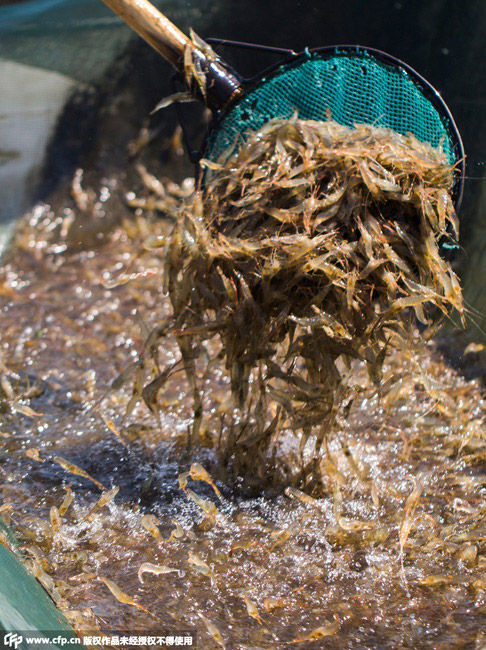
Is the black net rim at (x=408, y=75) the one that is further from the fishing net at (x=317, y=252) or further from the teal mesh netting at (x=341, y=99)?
the fishing net at (x=317, y=252)

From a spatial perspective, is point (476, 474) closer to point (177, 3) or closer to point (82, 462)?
point (82, 462)

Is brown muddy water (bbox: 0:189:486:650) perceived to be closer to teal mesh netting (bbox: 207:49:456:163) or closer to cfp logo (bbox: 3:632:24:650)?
cfp logo (bbox: 3:632:24:650)

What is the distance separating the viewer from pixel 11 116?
4516 millimetres

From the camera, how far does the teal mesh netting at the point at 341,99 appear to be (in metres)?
2.56

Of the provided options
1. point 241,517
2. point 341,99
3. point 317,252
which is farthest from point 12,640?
point 341,99

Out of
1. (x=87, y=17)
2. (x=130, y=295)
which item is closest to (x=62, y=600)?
(x=130, y=295)

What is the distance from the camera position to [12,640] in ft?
4.34

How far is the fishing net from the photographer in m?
2.15

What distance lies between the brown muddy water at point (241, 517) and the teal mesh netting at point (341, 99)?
2.65 feet

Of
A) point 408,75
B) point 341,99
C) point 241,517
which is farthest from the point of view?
point 341,99

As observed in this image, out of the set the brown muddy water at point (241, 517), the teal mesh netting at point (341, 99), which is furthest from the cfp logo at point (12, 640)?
the teal mesh netting at point (341, 99)

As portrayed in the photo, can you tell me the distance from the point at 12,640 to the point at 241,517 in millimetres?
1164

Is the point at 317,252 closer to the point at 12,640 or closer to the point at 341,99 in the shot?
the point at 341,99

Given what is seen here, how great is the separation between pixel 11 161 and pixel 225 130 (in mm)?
2321
